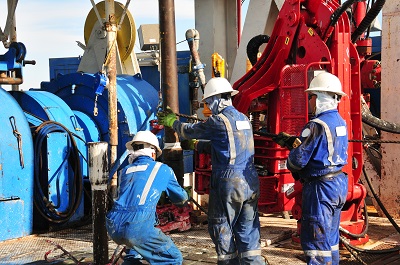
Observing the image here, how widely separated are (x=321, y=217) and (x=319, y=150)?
→ 560 millimetres

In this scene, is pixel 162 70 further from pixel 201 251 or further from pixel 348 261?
pixel 348 261

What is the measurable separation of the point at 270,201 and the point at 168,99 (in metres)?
1.70

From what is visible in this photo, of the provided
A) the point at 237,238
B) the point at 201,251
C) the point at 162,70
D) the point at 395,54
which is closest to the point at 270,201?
the point at 201,251

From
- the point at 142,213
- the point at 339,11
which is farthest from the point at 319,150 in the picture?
the point at 339,11

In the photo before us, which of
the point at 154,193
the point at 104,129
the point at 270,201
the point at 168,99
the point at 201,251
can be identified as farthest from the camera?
the point at 104,129

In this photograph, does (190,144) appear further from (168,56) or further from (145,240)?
(145,240)

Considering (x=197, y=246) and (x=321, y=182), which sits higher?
(x=321, y=182)

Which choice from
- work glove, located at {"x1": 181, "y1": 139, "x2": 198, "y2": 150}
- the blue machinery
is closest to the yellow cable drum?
the blue machinery

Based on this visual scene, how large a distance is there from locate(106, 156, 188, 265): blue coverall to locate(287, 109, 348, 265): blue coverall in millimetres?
1128

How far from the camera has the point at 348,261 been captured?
6.54 m

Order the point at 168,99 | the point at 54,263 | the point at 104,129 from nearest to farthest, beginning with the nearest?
the point at 54,263, the point at 168,99, the point at 104,129

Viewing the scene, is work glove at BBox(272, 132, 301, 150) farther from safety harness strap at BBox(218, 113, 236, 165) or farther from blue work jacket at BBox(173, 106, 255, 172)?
safety harness strap at BBox(218, 113, 236, 165)

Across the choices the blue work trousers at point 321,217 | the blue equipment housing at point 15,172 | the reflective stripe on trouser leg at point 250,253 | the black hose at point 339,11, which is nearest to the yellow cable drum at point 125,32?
the blue equipment housing at point 15,172

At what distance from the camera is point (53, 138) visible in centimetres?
795
